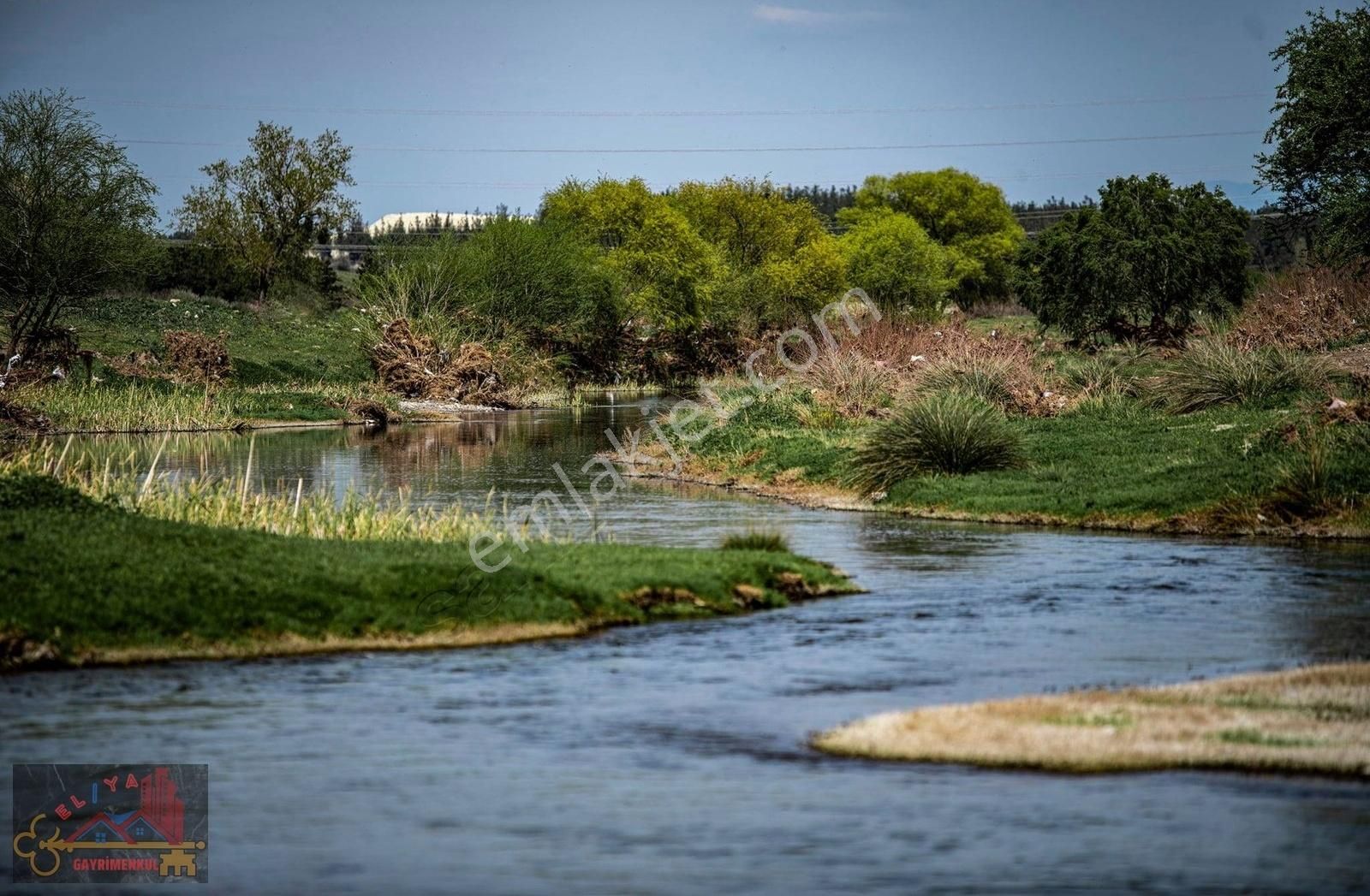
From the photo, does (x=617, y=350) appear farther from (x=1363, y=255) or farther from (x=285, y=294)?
(x=1363, y=255)

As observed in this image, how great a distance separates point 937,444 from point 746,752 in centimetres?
2133

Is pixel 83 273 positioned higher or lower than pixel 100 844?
higher

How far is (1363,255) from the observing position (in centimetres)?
5322

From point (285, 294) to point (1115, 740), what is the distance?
9884 cm

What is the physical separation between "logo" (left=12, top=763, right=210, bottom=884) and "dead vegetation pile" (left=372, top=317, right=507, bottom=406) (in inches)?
2279

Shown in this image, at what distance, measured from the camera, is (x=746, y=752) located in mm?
13875

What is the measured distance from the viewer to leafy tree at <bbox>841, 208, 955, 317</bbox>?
11119 centimetres

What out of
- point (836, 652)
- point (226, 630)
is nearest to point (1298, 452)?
point (836, 652)

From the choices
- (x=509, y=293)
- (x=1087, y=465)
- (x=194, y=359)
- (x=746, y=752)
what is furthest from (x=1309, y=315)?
(x=746, y=752)

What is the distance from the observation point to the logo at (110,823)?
444 inches

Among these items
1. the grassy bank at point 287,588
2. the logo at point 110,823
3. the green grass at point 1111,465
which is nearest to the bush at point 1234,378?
the green grass at point 1111,465

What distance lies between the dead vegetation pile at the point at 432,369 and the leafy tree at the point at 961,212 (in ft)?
259

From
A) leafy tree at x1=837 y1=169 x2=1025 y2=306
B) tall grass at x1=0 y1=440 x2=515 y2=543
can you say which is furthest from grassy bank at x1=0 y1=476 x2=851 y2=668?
leafy tree at x1=837 y1=169 x2=1025 y2=306
